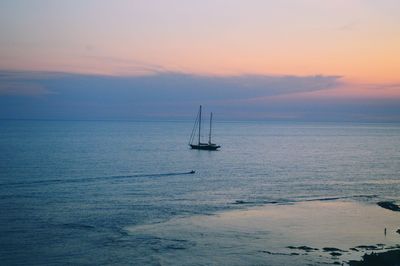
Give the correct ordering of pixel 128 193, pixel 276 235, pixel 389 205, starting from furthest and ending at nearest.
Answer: pixel 128 193
pixel 389 205
pixel 276 235

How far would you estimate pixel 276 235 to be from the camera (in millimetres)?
52969

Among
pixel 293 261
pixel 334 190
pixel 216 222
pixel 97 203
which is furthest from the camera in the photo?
pixel 334 190

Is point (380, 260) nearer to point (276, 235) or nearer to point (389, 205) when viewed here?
point (276, 235)

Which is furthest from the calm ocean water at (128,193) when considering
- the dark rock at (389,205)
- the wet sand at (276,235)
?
the dark rock at (389,205)

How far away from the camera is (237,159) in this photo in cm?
14162

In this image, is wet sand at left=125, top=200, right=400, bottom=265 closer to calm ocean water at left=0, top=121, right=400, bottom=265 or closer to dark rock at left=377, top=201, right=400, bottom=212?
dark rock at left=377, top=201, right=400, bottom=212

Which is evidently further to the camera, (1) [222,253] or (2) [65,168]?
(2) [65,168]

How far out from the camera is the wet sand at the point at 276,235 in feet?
147

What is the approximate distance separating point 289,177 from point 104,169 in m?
43.6

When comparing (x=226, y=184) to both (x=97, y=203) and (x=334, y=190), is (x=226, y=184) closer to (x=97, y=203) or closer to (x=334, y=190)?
(x=334, y=190)

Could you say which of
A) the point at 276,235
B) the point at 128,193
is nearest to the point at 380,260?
the point at 276,235

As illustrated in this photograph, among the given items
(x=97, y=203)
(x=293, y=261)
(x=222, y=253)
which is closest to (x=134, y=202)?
(x=97, y=203)

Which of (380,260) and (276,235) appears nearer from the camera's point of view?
(380,260)

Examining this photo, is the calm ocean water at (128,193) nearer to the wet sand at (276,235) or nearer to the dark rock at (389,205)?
the wet sand at (276,235)
